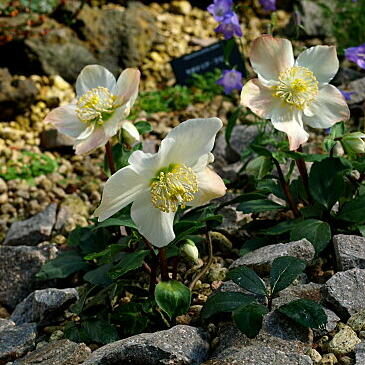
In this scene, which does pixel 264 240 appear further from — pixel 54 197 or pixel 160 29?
pixel 160 29

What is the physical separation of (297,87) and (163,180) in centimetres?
51

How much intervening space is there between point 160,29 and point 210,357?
111 inches

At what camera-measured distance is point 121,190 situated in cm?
147

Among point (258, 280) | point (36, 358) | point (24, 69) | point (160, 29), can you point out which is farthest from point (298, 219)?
point (160, 29)

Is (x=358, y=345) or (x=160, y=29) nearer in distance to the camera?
(x=358, y=345)

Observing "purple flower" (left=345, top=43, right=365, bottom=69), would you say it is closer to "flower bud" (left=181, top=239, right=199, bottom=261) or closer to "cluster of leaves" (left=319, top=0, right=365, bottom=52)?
"cluster of leaves" (left=319, top=0, right=365, bottom=52)

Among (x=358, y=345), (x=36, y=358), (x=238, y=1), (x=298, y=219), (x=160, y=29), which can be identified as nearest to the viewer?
(x=358, y=345)

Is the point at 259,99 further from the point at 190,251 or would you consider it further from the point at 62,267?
the point at 62,267

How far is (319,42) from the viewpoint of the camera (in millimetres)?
3891

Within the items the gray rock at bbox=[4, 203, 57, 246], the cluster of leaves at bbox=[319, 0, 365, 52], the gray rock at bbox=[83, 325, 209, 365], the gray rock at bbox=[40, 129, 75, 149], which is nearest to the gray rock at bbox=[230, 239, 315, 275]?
the gray rock at bbox=[83, 325, 209, 365]

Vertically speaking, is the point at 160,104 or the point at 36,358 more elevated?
the point at 36,358

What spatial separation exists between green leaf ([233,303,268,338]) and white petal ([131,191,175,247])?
216 mm

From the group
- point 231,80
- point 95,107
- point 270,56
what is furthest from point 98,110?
point 231,80

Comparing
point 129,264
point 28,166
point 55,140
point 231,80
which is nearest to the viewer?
point 129,264
